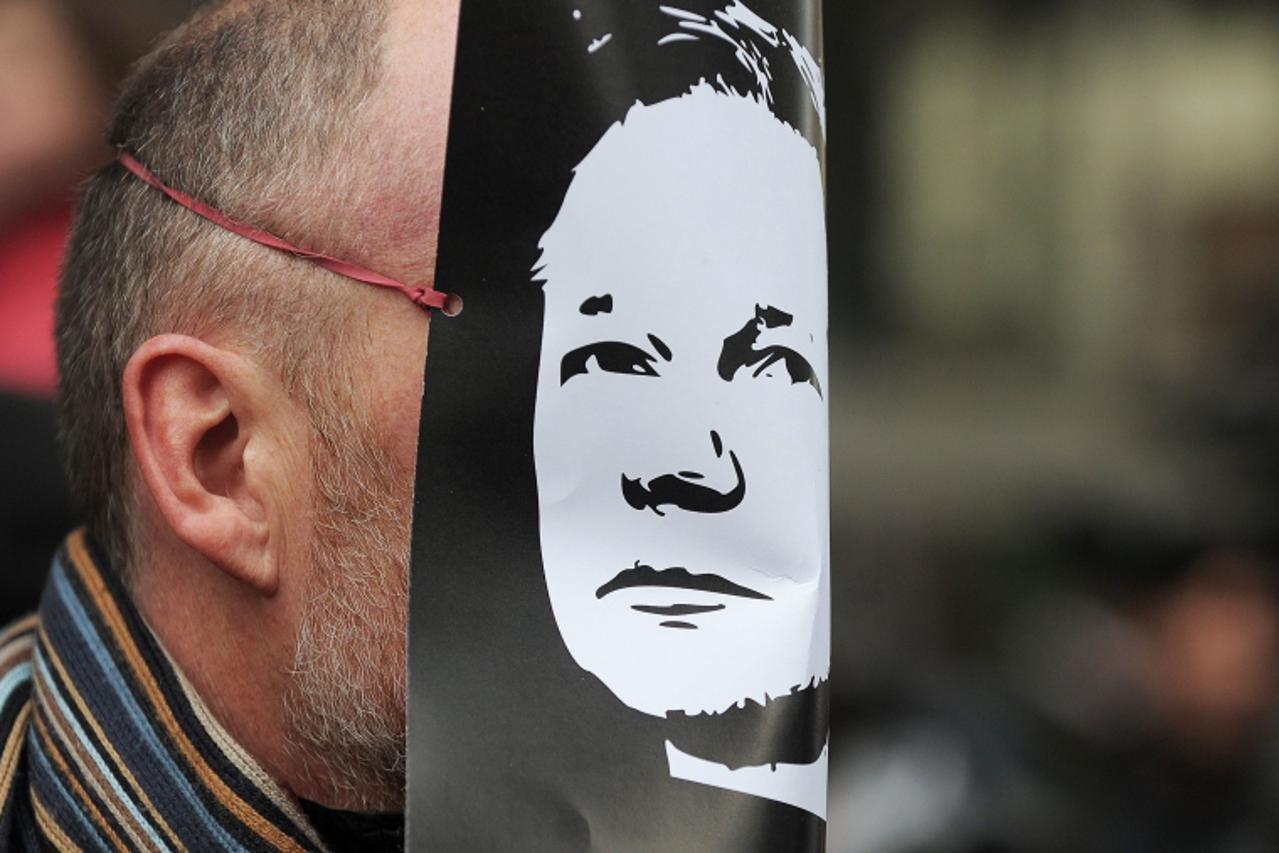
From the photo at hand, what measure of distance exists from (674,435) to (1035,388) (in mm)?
6664

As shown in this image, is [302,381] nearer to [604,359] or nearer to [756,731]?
[604,359]

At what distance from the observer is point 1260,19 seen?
7301 millimetres

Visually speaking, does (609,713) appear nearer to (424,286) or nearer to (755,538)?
(755,538)

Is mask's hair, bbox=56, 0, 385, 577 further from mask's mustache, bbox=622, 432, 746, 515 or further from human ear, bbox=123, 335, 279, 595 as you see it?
mask's mustache, bbox=622, 432, 746, 515

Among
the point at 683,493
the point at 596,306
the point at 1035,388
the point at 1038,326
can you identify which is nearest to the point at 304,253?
the point at 596,306

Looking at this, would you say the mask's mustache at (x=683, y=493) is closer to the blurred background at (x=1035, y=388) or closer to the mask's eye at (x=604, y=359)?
the mask's eye at (x=604, y=359)

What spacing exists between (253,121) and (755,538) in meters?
0.62

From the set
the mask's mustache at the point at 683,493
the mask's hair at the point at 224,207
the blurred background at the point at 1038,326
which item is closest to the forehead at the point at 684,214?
the mask's mustache at the point at 683,493

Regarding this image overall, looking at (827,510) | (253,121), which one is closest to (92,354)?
(253,121)

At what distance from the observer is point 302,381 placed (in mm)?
1442

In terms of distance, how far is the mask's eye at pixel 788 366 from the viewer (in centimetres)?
134

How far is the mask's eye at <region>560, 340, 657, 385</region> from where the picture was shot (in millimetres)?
1295

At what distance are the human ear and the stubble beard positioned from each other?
0.19ft

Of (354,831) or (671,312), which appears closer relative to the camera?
(671,312)
